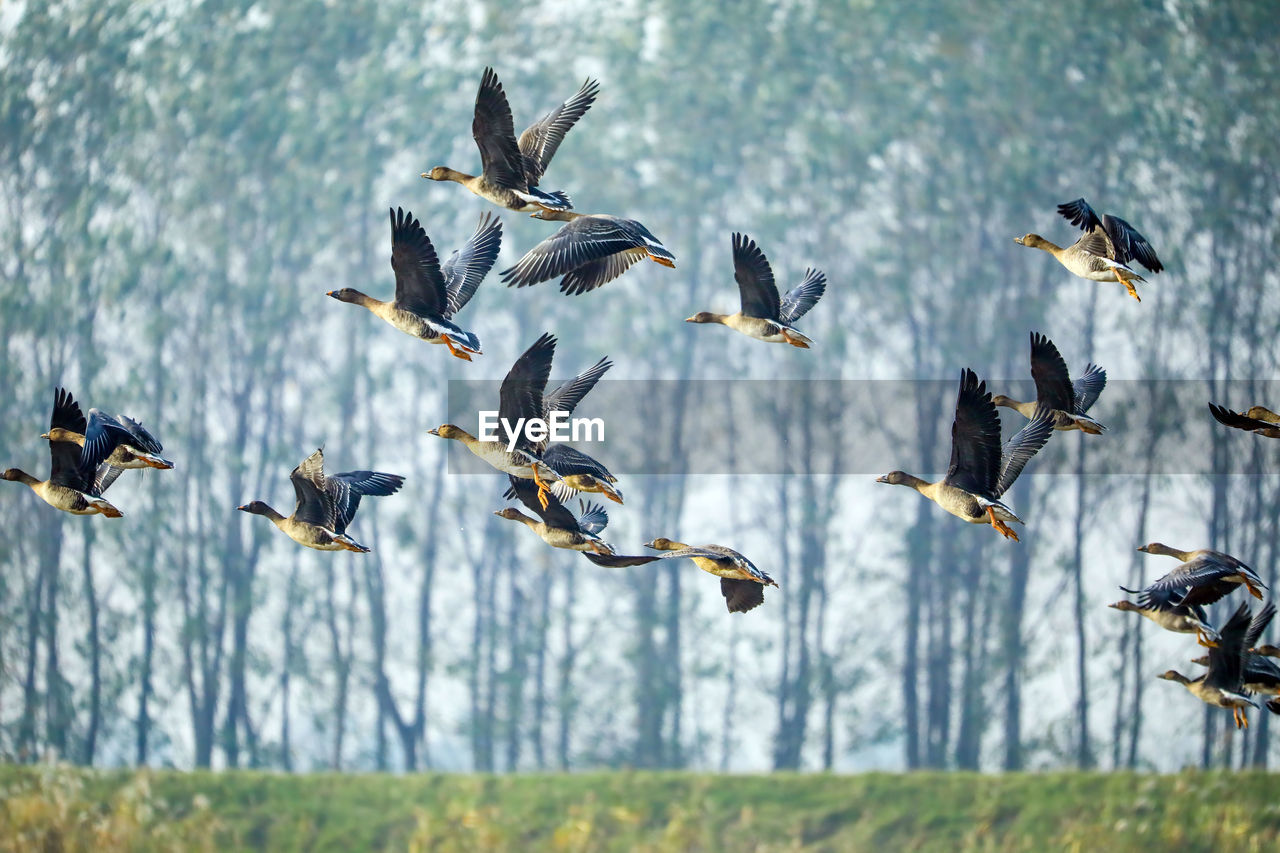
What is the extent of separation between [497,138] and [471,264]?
804 mm

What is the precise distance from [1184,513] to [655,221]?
5650 millimetres

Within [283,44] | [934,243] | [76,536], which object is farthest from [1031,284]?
[76,536]

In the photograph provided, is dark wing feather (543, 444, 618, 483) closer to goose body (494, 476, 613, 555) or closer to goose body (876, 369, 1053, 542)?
goose body (494, 476, 613, 555)

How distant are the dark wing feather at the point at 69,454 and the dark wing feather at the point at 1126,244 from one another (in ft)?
13.9

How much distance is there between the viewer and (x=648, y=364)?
14.1 m

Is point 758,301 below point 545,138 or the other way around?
below

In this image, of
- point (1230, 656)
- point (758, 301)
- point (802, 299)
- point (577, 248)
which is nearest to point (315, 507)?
point (577, 248)

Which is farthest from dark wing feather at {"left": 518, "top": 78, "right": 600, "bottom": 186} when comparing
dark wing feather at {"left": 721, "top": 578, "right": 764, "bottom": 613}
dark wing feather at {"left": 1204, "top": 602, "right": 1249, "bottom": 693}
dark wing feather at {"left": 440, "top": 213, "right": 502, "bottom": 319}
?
dark wing feather at {"left": 1204, "top": 602, "right": 1249, "bottom": 693}

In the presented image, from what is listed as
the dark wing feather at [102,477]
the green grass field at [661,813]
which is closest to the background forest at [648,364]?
the green grass field at [661,813]

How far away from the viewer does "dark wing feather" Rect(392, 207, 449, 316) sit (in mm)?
5789

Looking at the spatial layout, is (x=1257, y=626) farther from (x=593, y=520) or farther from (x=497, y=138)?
(x=497, y=138)

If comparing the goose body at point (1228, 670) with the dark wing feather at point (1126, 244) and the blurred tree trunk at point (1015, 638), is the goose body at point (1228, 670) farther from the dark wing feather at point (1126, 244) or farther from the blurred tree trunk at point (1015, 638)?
the blurred tree trunk at point (1015, 638)

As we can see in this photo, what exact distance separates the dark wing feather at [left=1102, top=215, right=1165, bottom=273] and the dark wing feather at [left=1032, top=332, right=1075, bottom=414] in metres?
0.45

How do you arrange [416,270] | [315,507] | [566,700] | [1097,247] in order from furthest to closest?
[566,700] < [315,507] < [1097,247] < [416,270]
